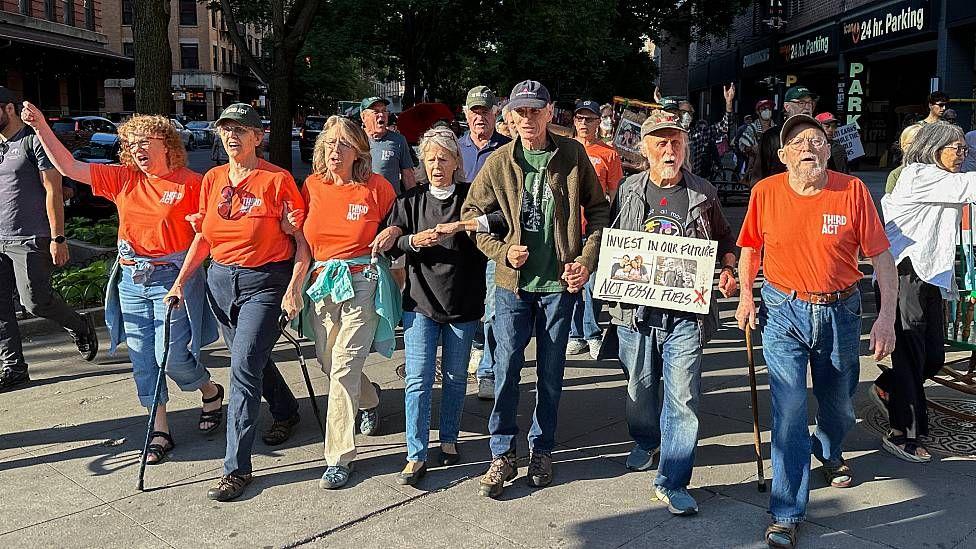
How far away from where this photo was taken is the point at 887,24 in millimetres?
21156

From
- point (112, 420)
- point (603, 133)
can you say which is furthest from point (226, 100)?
point (112, 420)

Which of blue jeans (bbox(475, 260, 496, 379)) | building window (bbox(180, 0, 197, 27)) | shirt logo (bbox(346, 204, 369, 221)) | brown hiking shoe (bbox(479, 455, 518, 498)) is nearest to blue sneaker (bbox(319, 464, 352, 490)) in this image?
brown hiking shoe (bbox(479, 455, 518, 498))

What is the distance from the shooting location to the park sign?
13.9 ft

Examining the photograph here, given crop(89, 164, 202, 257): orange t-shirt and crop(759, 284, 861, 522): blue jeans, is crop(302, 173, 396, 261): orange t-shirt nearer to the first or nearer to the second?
crop(89, 164, 202, 257): orange t-shirt

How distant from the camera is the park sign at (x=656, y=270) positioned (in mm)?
4242

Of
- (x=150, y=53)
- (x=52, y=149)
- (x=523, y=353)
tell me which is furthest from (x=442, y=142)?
(x=150, y=53)

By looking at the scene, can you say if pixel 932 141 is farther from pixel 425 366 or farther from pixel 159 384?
pixel 159 384

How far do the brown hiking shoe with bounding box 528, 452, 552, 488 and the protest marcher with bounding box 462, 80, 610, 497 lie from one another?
23 millimetres

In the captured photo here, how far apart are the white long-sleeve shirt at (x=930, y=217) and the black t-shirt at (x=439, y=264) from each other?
7.54 ft

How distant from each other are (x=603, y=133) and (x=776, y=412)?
309 inches

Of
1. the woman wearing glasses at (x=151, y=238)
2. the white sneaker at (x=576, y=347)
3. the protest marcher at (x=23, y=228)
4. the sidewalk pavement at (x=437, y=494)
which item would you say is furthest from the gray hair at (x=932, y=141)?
the protest marcher at (x=23, y=228)

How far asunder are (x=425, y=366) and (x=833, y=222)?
2.10m

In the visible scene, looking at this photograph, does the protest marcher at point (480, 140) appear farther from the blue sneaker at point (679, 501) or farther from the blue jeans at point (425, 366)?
the blue sneaker at point (679, 501)

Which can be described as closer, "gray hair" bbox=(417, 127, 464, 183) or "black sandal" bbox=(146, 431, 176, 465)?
"gray hair" bbox=(417, 127, 464, 183)
